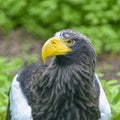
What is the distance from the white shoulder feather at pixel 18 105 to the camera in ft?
16.2

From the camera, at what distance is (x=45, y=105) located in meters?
4.98

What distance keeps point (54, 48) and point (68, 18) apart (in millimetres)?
4180

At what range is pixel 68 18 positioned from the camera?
8.78 metres

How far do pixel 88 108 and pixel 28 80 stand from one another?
0.55 m

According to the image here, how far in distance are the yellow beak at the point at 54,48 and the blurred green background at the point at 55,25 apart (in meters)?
3.40

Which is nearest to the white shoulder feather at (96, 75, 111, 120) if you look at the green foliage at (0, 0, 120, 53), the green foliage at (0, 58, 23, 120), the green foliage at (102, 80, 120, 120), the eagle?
the eagle

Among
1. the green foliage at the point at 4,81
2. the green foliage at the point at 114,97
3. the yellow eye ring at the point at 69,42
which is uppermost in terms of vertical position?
the yellow eye ring at the point at 69,42

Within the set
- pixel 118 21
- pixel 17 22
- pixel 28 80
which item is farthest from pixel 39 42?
pixel 28 80

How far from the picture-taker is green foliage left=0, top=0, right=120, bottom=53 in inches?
337

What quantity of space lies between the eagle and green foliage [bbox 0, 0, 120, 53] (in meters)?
3.40

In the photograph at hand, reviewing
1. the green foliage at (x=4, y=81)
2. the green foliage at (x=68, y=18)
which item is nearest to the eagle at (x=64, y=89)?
the green foliage at (x=4, y=81)

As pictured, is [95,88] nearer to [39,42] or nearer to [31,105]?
[31,105]

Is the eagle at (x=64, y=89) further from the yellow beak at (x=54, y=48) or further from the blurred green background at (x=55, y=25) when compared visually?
the blurred green background at (x=55, y=25)

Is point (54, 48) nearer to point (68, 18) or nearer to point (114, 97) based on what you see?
point (114, 97)
